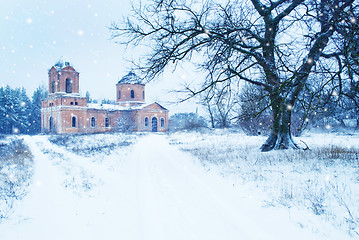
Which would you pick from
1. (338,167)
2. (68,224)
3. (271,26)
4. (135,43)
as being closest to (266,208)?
(338,167)

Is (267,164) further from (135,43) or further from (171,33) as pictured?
(135,43)

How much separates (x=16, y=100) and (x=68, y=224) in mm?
66246

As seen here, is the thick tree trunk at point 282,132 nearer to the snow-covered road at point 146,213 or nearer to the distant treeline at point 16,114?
the snow-covered road at point 146,213

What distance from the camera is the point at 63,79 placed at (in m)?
47.8

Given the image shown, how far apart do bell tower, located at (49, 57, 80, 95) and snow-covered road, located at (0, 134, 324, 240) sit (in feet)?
150

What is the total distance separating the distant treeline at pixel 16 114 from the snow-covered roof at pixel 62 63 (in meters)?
13.1

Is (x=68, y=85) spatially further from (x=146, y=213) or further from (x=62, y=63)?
(x=146, y=213)

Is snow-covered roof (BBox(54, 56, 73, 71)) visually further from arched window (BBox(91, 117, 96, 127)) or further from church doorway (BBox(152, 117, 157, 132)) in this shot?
church doorway (BBox(152, 117, 157, 132))

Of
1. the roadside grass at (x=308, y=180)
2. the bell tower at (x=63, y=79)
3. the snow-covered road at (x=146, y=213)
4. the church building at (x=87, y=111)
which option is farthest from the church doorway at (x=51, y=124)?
the roadside grass at (x=308, y=180)

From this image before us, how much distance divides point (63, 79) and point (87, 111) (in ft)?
27.1

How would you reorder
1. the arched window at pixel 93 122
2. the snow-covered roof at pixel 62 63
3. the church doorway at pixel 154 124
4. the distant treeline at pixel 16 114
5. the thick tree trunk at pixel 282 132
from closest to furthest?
the thick tree trunk at pixel 282 132
the snow-covered roof at pixel 62 63
the arched window at pixel 93 122
the church doorway at pixel 154 124
the distant treeline at pixel 16 114

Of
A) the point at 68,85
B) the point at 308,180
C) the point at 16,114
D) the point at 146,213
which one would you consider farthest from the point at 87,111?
the point at 308,180

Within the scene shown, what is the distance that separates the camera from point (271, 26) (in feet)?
28.1

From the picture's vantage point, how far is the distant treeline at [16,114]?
184 ft
